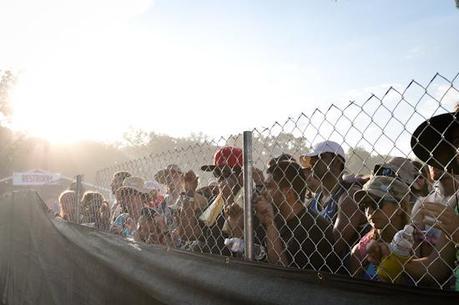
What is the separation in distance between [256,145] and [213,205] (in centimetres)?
81

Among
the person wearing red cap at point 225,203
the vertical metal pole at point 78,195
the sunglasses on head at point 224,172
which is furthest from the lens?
the vertical metal pole at point 78,195

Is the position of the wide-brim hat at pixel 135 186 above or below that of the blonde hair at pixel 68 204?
above

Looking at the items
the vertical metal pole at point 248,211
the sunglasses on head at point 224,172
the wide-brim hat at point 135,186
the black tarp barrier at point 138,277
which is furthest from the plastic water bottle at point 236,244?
the wide-brim hat at point 135,186

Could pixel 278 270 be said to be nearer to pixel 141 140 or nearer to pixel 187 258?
pixel 187 258

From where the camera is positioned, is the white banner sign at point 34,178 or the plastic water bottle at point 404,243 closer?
the plastic water bottle at point 404,243

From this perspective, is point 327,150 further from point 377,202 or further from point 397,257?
point 397,257

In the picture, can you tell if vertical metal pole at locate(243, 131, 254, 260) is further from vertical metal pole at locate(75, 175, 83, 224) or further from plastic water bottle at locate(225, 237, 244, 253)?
vertical metal pole at locate(75, 175, 83, 224)

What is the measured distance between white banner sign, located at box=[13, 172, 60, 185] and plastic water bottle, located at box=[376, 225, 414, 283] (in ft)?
98.6

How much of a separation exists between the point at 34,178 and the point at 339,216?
29675 millimetres

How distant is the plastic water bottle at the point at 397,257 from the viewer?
1.97 m

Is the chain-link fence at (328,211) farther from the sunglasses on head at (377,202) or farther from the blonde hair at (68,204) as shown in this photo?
the blonde hair at (68,204)

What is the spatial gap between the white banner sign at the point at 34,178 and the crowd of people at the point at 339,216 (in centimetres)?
2784

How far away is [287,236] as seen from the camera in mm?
2670

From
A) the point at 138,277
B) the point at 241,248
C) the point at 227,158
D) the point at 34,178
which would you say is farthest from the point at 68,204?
the point at 34,178
